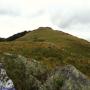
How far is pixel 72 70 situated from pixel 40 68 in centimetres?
937

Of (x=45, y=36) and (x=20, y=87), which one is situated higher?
(x=45, y=36)

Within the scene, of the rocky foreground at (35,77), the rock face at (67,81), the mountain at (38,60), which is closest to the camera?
the rocky foreground at (35,77)

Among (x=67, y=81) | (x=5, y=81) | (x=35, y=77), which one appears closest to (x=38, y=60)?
(x=35, y=77)

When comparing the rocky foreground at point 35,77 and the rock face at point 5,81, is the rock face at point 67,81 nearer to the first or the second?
the rocky foreground at point 35,77

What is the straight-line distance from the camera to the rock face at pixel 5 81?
43.5 m

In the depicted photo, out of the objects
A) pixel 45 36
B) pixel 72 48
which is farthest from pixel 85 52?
pixel 45 36

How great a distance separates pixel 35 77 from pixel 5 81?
7.57 metres

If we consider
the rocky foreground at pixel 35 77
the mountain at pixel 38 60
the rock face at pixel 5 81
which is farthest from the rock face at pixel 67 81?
the rock face at pixel 5 81

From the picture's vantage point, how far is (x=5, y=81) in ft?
145

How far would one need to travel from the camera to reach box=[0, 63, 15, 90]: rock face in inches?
1713

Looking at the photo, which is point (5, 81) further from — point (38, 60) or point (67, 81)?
point (38, 60)

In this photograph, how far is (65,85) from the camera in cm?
4616

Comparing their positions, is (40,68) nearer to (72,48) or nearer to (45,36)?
(72,48)

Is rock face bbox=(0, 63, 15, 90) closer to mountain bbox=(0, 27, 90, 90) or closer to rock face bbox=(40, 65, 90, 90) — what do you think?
mountain bbox=(0, 27, 90, 90)
